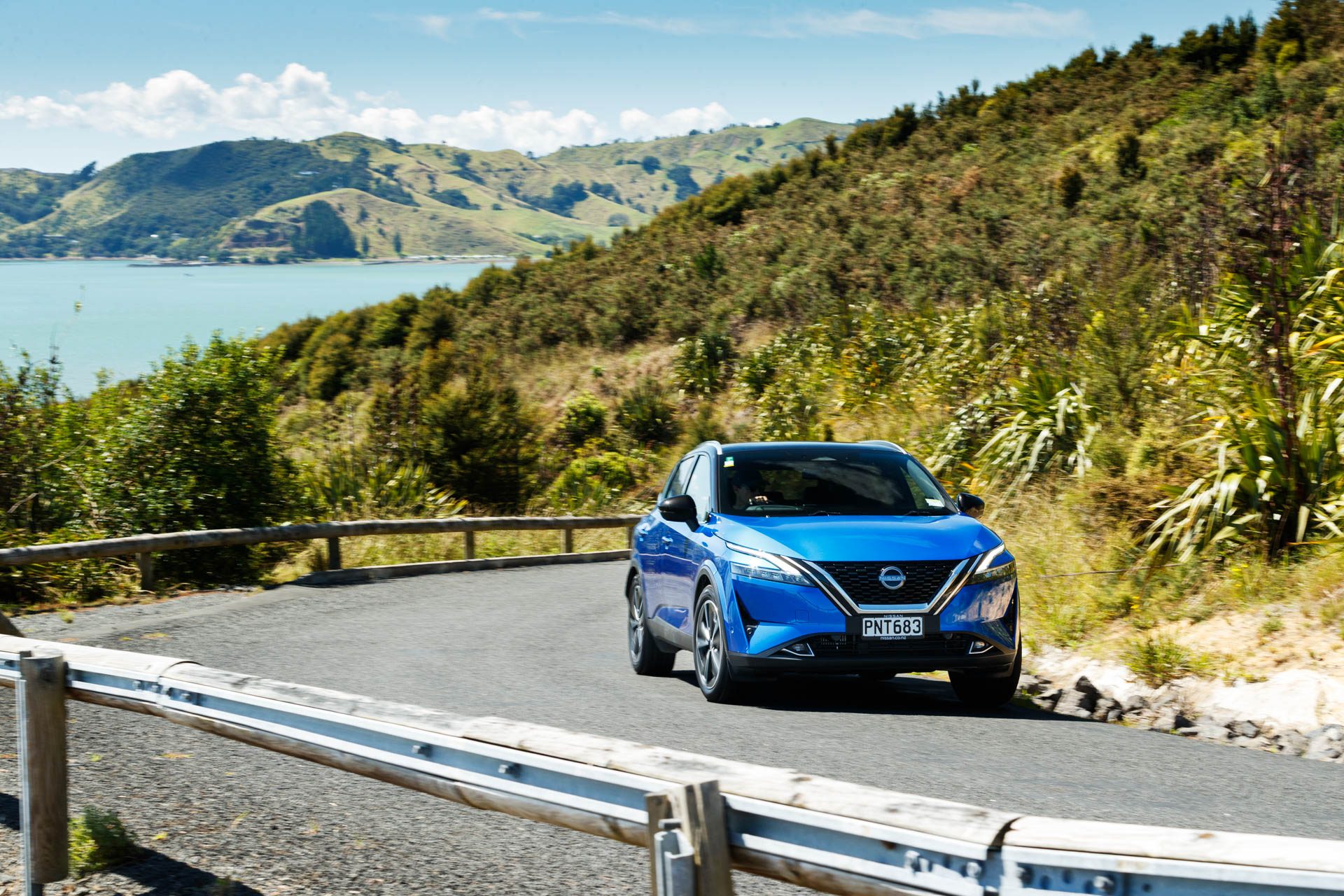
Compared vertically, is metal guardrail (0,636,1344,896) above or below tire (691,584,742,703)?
above

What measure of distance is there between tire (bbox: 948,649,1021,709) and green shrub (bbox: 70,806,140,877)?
17.5 feet

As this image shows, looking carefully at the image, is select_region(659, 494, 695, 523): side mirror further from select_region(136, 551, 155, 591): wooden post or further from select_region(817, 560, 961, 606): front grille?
select_region(136, 551, 155, 591): wooden post

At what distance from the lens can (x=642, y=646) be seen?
10.4 meters

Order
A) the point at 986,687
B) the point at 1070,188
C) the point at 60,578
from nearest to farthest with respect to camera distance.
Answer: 1. the point at 986,687
2. the point at 60,578
3. the point at 1070,188

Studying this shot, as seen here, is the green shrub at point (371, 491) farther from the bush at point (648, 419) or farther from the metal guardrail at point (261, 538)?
the bush at point (648, 419)

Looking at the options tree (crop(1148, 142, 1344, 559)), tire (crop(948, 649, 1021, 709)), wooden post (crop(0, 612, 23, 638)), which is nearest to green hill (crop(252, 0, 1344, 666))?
tree (crop(1148, 142, 1344, 559))

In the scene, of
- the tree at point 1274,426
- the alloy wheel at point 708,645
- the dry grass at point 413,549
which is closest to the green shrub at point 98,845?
the alloy wheel at point 708,645

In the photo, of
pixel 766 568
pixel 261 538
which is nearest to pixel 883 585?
pixel 766 568

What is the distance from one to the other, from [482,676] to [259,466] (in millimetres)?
8738

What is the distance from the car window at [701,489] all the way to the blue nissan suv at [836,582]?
0.09 feet

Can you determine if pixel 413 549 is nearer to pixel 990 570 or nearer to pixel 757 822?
pixel 990 570

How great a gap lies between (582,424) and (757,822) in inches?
1396

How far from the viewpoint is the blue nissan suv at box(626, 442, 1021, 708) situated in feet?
26.3

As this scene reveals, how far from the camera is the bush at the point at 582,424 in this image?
37.9 meters
